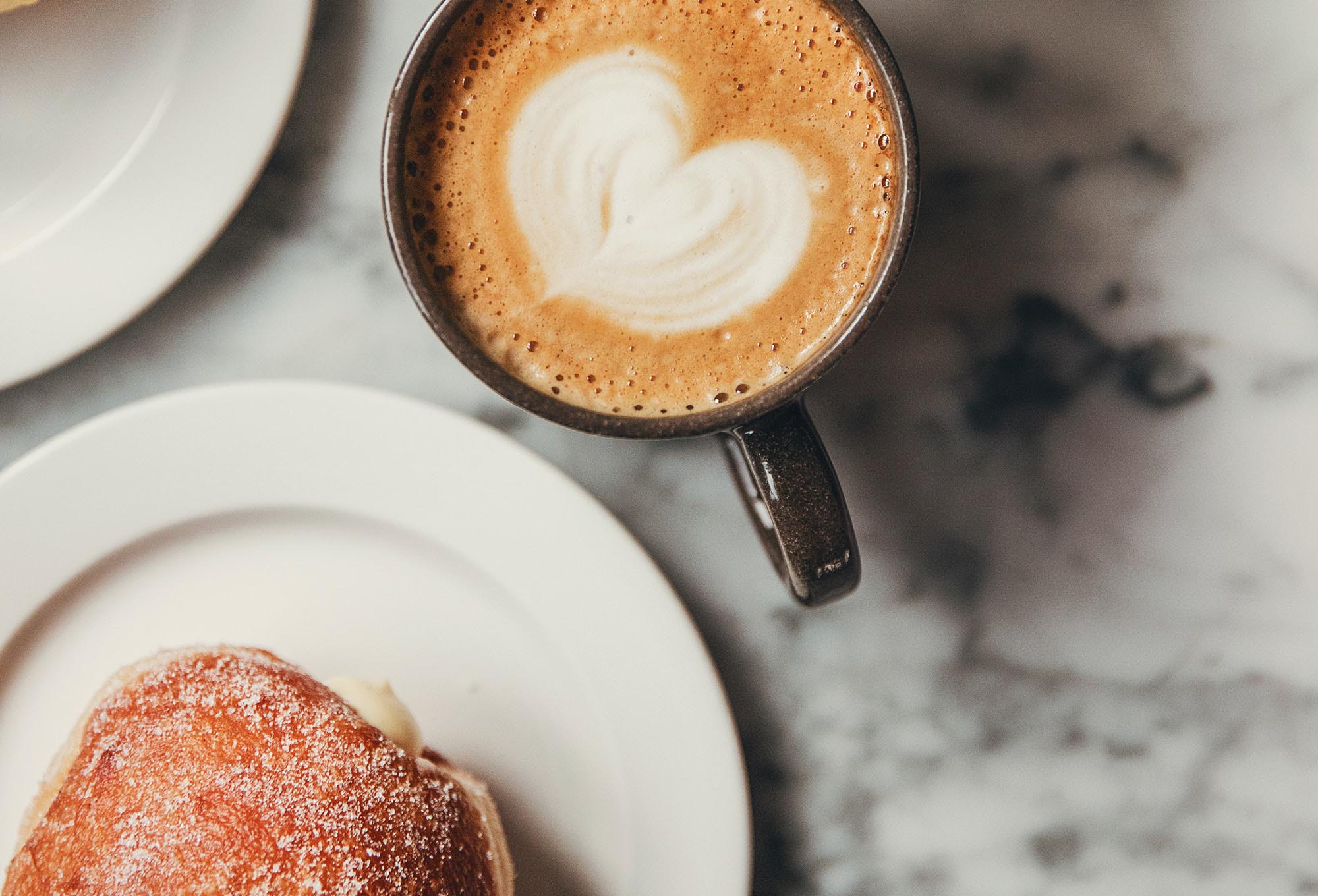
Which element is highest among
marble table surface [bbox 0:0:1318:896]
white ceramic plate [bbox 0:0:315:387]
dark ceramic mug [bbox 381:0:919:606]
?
white ceramic plate [bbox 0:0:315:387]

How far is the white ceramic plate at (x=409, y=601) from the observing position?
109 cm

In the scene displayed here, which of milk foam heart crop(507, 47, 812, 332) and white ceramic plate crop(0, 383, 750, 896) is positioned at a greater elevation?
milk foam heart crop(507, 47, 812, 332)

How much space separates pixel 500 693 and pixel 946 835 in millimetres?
551

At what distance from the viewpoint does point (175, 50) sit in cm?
112

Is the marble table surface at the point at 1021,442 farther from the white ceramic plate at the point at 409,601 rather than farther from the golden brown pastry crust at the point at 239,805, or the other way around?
the golden brown pastry crust at the point at 239,805

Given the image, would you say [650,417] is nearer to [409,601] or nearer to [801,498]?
[801,498]

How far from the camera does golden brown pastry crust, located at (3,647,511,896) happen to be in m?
0.89

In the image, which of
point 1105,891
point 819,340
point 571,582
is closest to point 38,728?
point 571,582

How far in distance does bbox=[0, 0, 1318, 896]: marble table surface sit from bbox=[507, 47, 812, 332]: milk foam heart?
11.6 inches

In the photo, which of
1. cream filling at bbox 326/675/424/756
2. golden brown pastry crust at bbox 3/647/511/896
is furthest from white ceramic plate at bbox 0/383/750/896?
golden brown pastry crust at bbox 3/647/511/896

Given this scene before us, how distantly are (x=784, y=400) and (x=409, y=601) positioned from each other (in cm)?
55

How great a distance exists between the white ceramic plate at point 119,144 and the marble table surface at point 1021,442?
83 millimetres

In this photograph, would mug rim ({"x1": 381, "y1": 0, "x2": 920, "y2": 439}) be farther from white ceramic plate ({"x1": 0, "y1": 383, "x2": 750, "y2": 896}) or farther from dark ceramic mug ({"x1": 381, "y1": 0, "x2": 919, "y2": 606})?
white ceramic plate ({"x1": 0, "y1": 383, "x2": 750, "y2": 896})

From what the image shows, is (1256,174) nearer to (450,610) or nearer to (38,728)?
(450,610)
